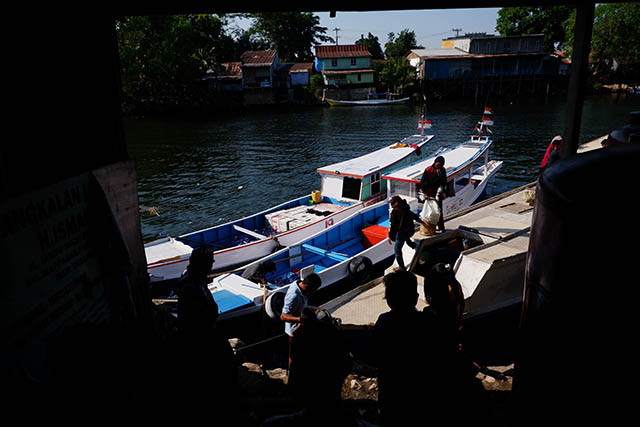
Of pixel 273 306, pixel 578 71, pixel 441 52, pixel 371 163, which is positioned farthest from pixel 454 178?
pixel 441 52

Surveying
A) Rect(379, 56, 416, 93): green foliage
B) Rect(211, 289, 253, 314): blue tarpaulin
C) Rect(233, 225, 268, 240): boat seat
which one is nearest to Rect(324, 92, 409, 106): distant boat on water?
Rect(379, 56, 416, 93): green foliage

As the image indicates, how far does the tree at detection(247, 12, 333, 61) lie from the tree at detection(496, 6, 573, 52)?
34.5 m

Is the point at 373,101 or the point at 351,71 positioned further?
the point at 351,71

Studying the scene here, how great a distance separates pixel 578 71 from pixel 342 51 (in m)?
65.0

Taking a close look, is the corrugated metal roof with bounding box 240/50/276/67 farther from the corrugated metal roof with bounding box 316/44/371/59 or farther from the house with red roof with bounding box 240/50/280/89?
the corrugated metal roof with bounding box 316/44/371/59

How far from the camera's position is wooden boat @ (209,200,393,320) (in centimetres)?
946

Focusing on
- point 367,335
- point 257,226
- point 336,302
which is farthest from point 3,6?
point 257,226

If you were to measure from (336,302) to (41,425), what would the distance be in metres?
6.45

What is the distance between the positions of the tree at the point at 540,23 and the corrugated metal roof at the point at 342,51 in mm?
29472

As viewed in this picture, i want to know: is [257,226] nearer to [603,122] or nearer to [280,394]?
[280,394]

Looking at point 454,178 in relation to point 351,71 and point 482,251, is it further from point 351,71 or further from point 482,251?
point 351,71

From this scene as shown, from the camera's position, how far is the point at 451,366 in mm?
3248

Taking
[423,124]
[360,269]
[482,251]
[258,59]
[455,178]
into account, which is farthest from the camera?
[258,59]

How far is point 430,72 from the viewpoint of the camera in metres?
63.4
